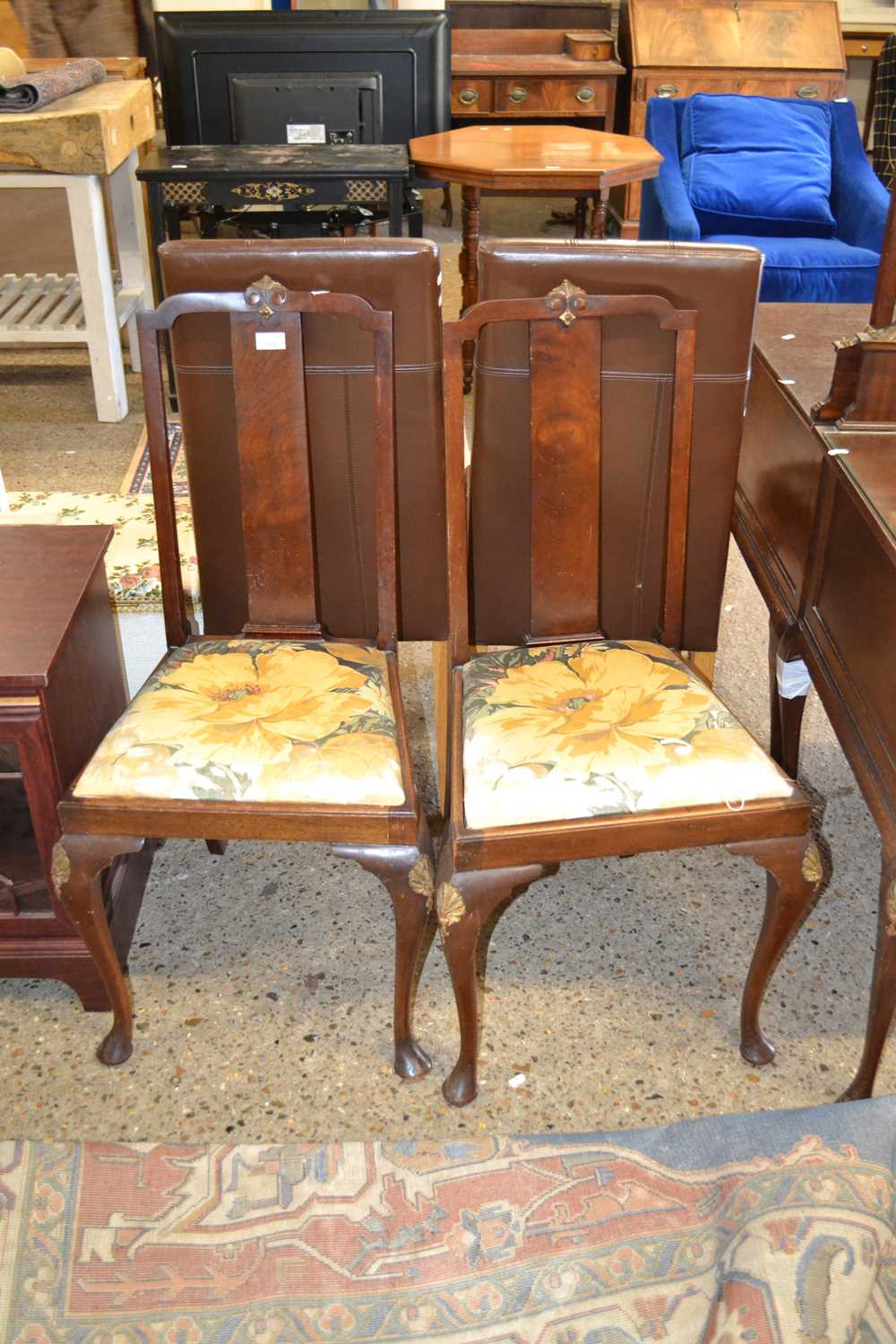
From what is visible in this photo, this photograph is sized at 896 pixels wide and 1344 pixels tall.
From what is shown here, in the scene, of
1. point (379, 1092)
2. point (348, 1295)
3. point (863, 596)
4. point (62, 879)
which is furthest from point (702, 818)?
point (62, 879)

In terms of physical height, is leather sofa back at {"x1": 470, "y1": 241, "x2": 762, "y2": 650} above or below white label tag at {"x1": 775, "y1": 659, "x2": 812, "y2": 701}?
above

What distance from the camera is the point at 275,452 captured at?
66.8 inches

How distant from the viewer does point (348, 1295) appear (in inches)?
54.6

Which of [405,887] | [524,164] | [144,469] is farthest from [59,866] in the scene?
[524,164]

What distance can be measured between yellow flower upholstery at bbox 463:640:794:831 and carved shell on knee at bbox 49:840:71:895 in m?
0.52

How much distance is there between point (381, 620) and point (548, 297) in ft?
1.75

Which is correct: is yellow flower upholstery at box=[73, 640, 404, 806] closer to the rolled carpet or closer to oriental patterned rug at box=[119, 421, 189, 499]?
oriental patterned rug at box=[119, 421, 189, 499]

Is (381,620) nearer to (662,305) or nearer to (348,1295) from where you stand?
Result: (662,305)

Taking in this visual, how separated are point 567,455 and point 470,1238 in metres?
1.06

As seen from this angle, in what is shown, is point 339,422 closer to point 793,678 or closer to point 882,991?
point 793,678

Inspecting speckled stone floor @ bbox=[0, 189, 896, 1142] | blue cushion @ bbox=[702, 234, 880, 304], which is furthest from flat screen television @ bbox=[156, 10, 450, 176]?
speckled stone floor @ bbox=[0, 189, 896, 1142]

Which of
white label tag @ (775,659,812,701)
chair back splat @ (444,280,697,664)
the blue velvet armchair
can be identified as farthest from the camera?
the blue velvet armchair

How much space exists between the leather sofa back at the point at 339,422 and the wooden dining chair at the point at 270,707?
31 millimetres

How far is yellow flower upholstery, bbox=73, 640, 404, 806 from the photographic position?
1463 mm
